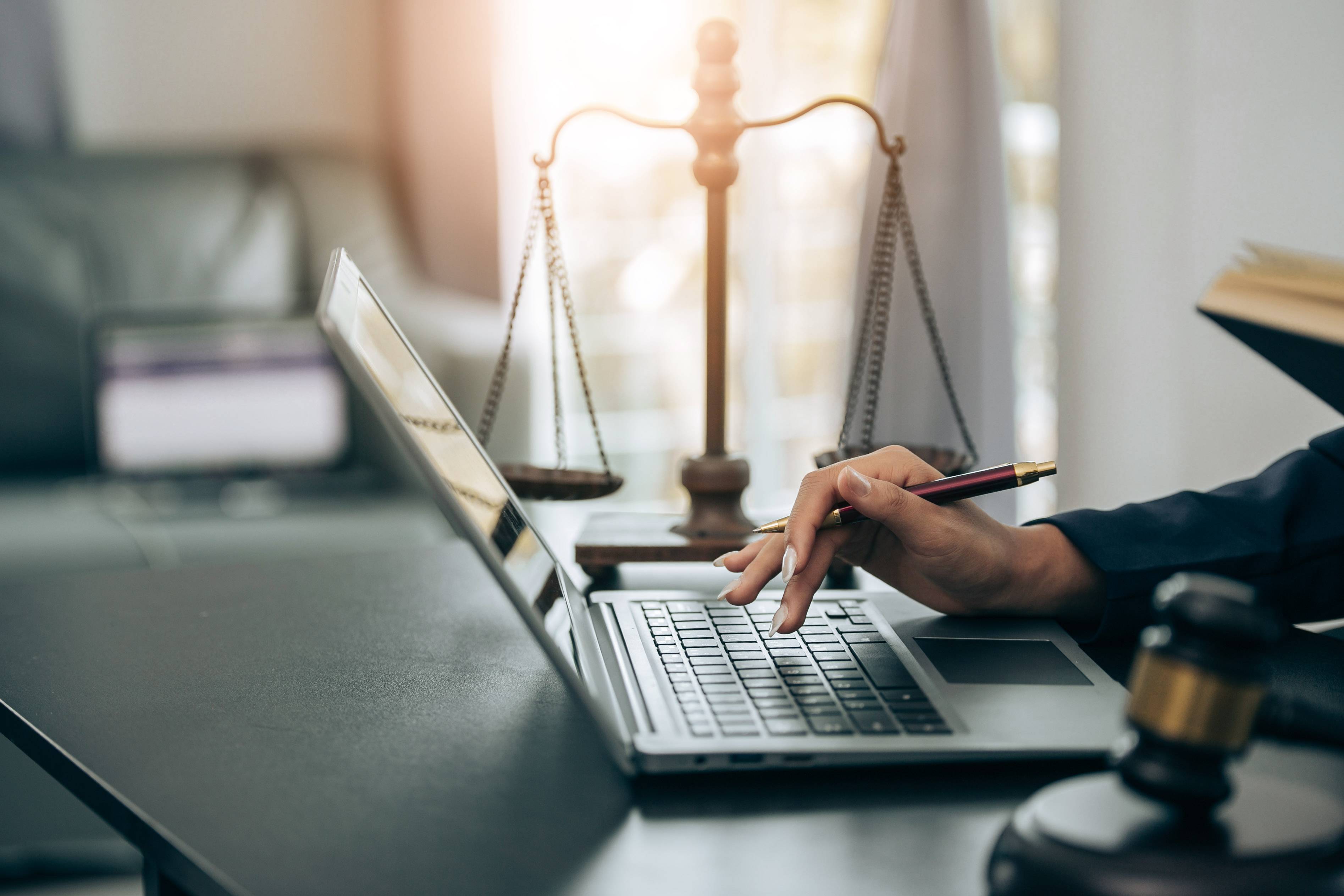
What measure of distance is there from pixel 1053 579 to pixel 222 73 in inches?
111

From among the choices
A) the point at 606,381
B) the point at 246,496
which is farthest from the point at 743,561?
the point at 606,381

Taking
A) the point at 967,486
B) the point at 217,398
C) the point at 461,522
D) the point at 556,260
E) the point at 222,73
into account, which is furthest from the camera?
the point at 222,73

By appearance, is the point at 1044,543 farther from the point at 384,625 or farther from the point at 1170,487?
the point at 1170,487

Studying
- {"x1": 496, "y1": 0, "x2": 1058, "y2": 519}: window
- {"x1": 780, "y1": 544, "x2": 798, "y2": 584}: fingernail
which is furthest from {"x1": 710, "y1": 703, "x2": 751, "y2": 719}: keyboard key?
{"x1": 496, "y1": 0, "x2": 1058, "y2": 519}: window

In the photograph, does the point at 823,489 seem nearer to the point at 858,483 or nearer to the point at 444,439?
the point at 858,483

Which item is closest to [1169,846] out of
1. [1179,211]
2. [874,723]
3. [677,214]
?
[874,723]

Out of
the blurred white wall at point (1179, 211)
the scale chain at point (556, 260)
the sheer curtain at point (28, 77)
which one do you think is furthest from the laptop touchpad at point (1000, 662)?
the sheer curtain at point (28, 77)

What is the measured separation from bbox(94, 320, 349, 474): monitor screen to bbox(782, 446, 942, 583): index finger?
1.72 metres

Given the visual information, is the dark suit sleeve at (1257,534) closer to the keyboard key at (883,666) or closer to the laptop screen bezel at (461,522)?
the keyboard key at (883,666)

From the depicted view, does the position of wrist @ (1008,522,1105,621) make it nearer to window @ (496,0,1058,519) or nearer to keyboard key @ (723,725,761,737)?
keyboard key @ (723,725,761,737)

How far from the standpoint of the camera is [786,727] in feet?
1.84

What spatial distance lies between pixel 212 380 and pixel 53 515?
364 mm

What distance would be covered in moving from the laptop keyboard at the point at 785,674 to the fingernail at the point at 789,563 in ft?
0.14

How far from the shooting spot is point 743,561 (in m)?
0.78
